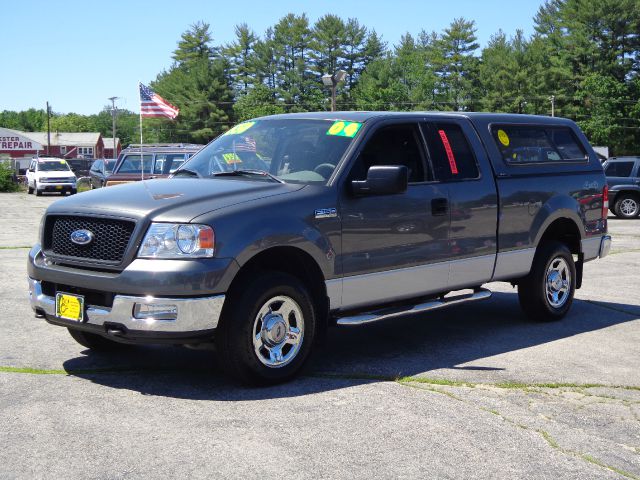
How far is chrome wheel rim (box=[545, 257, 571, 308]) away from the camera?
8320 millimetres

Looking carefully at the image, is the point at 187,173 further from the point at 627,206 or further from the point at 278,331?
the point at 627,206

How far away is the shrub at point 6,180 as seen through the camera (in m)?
44.6

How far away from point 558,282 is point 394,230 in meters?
2.61

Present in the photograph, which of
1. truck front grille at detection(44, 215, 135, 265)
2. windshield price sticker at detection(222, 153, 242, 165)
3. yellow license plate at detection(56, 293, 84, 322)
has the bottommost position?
yellow license plate at detection(56, 293, 84, 322)

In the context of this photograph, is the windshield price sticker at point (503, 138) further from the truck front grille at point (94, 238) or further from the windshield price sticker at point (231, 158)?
the truck front grille at point (94, 238)

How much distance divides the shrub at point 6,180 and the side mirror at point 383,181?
41.8m

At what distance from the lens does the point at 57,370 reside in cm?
621

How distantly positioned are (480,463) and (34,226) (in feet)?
57.8

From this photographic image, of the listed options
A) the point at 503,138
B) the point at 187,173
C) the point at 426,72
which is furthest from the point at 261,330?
the point at 426,72

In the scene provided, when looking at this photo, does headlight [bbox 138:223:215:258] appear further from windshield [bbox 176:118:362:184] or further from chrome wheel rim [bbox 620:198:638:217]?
chrome wheel rim [bbox 620:198:638:217]

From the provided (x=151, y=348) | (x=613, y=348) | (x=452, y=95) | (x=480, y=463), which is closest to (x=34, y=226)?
(x=151, y=348)

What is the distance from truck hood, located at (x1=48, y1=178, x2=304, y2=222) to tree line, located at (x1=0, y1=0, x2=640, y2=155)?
75537 millimetres

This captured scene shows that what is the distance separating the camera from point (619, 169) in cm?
2444

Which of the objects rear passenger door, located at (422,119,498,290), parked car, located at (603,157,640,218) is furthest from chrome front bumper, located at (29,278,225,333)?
parked car, located at (603,157,640,218)
